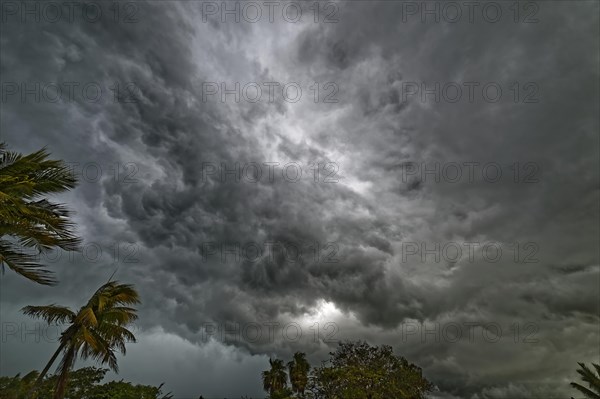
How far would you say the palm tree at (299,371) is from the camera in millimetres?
48028

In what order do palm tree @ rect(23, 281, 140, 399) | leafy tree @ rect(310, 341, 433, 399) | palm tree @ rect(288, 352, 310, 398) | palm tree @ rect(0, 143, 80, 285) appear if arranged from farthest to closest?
palm tree @ rect(288, 352, 310, 398) → leafy tree @ rect(310, 341, 433, 399) → palm tree @ rect(23, 281, 140, 399) → palm tree @ rect(0, 143, 80, 285)

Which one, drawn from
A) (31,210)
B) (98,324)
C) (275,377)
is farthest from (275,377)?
(31,210)

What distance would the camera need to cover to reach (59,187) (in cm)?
997

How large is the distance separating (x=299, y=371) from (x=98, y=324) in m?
37.4

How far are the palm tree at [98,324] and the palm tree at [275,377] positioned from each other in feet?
123

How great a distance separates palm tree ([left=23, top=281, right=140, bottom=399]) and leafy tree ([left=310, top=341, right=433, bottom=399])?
17.8 metres

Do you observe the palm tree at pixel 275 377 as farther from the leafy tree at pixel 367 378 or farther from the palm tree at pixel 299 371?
the leafy tree at pixel 367 378

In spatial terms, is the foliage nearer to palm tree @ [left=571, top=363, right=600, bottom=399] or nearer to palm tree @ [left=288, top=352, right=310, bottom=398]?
palm tree @ [left=288, top=352, right=310, bottom=398]

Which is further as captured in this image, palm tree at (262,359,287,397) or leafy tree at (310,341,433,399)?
palm tree at (262,359,287,397)

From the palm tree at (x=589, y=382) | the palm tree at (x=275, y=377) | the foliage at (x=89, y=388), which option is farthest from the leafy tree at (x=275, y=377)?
the palm tree at (x=589, y=382)

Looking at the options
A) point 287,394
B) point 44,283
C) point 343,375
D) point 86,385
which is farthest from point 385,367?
point 44,283

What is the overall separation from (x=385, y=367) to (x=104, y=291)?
2468cm

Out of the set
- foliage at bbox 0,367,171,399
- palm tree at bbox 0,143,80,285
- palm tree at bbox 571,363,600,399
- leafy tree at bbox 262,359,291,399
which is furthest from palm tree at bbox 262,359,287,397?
palm tree at bbox 0,143,80,285

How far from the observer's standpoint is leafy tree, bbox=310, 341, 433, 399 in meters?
30.5
